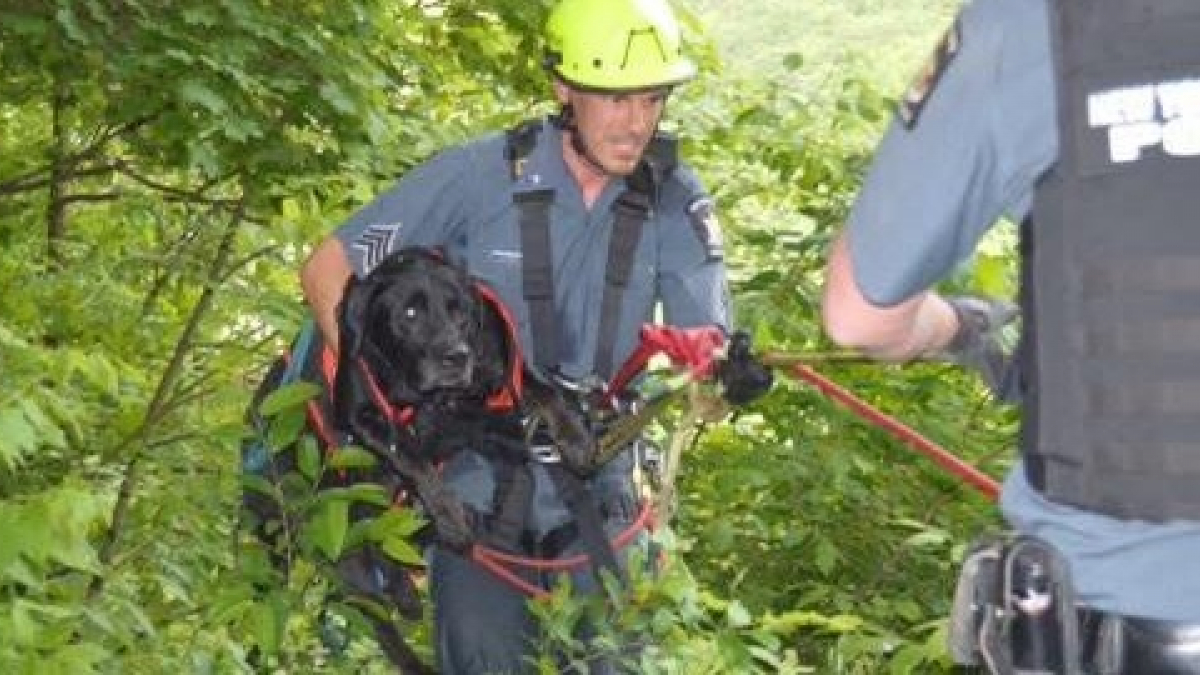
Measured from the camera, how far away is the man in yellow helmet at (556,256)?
401cm

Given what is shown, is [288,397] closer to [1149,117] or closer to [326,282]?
[326,282]

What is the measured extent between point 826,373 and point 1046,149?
3669 mm

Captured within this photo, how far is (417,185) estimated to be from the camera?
412 centimetres

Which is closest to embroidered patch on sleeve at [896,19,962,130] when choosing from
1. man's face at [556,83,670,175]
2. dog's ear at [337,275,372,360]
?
dog's ear at [337,275,372,360]

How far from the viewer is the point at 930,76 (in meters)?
1.92

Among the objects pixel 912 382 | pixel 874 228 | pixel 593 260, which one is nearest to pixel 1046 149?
pixel 874 228

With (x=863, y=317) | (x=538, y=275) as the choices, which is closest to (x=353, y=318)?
(x=538, y=275)

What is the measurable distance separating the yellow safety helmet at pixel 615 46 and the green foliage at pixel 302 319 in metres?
0.83

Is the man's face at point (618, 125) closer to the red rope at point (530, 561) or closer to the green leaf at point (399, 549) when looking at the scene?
the red rope at point (530, 561)

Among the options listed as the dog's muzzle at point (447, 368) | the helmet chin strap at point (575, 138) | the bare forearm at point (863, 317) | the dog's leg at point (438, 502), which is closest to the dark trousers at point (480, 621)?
the dog's leg at point (438, 502)

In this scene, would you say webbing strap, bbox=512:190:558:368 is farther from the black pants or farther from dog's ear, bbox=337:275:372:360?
the black pants

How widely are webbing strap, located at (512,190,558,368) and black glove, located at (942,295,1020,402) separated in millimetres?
1770

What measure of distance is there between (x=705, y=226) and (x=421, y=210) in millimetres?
671

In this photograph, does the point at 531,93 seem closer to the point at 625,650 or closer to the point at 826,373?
the point at 826,373
